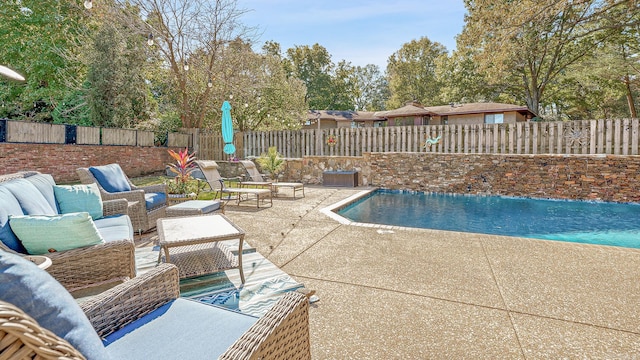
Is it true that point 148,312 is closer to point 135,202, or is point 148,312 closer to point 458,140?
point 135,202

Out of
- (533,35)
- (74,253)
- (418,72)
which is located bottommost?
(74,253)

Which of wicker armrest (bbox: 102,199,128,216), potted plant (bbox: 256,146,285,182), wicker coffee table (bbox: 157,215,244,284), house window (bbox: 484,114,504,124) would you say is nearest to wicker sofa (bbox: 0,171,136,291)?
wicker coffee table (bbox: 157,215,244,284)

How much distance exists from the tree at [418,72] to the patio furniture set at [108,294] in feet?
96.5

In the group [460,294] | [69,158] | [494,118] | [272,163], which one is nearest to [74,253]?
[460,294]

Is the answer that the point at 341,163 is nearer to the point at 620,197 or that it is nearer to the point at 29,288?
the point at 620,197

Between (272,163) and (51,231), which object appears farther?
(272,163)

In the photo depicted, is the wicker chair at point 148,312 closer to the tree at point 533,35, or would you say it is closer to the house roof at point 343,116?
the tree at point 533,35

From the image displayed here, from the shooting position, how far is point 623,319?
2236 millimetres

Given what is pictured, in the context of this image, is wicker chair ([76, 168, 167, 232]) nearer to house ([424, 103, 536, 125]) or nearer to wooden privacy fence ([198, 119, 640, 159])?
wooden privacy fence ([198, 119, 640, 159])

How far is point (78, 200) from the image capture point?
3332 mm

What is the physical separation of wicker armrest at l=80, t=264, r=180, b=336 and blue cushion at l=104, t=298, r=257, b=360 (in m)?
0.04

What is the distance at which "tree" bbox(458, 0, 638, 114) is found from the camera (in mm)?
8516

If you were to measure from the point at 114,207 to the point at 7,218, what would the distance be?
152 centimetres

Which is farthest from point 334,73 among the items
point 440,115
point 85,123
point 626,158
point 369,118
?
point 626,158
